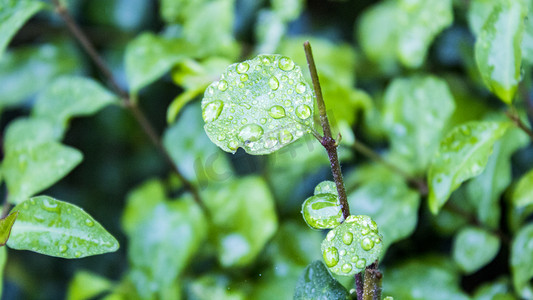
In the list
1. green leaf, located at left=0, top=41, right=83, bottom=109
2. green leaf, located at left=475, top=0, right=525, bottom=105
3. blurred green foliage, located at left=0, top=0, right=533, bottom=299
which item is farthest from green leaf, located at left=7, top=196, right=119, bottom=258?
green leaf, located at left=0, top=41, right=83, bottom=109

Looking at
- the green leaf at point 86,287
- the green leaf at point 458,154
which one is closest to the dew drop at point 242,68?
the green leaf at point 458,154

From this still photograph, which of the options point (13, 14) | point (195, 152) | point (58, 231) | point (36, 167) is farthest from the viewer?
point (195, 152)

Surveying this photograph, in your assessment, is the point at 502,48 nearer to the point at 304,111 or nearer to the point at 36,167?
the point at 304,111

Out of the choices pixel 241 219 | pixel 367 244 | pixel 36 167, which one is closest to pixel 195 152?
pixel 241 219

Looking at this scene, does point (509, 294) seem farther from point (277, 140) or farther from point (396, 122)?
point (277, 140)

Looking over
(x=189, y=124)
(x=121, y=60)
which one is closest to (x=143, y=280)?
(x=189, y=124)

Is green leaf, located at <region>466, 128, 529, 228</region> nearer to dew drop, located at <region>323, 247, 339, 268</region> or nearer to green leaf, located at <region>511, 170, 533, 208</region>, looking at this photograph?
green leaf, located at <region>511, 170, 533, 208</region>

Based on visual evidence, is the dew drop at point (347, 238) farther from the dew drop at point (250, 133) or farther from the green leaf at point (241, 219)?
the green leaf at point (241, 219)
